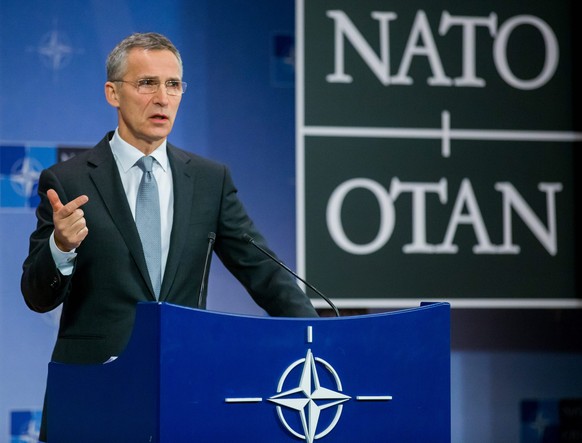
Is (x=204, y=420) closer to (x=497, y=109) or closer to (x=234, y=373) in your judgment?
(x=234, y=373)

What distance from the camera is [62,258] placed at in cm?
197

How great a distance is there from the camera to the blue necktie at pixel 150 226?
222 cm

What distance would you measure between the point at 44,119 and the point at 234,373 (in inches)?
93.4

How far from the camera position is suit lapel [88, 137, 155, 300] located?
218 cm

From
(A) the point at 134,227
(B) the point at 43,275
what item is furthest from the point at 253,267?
(B) the point at 43,275

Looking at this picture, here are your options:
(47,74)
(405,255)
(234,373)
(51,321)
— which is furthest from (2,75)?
(234,373)

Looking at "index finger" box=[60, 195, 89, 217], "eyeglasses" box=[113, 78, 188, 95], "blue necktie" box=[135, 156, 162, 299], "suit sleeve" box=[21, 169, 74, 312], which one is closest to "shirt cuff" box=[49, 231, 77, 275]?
"suit sleeve" box=[21, 169, 74, 312]

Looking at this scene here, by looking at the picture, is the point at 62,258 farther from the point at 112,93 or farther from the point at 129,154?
the point at 112,93

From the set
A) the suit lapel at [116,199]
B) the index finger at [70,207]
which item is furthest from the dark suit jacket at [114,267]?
the index finger at [70,207]

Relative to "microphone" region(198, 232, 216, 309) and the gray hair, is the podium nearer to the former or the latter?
"microphone" region(198, 232, 216, 309)

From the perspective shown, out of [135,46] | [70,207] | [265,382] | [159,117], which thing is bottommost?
[265,382]

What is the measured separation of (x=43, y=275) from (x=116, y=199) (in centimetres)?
30

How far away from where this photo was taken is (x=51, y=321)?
380 centimetres

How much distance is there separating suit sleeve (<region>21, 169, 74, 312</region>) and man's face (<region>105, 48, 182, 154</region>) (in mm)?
286
